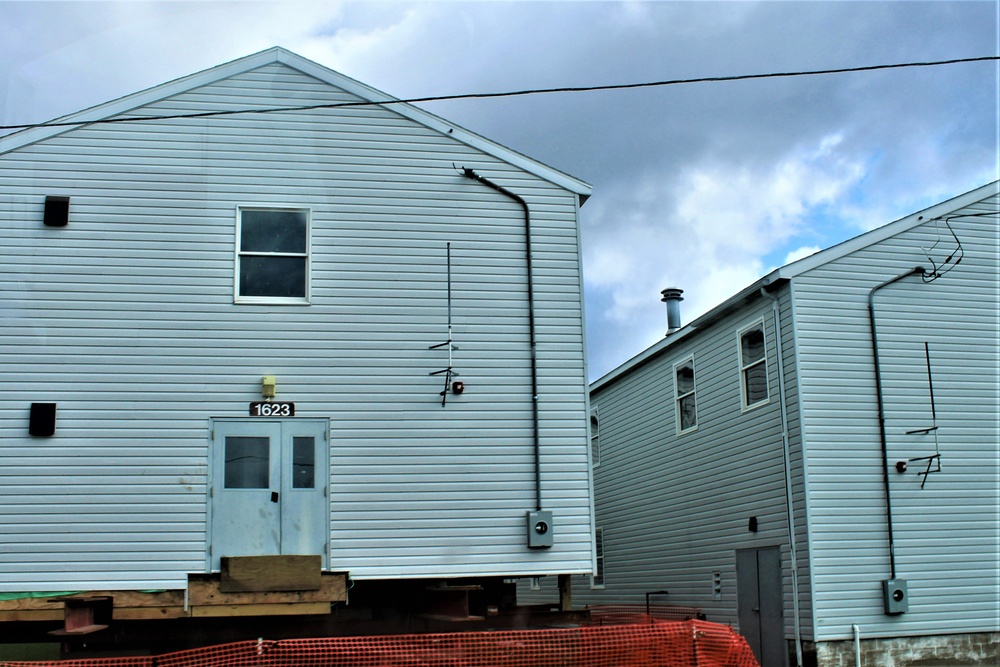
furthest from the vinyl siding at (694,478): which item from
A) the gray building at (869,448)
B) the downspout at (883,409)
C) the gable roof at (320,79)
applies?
the gable roof at (320,79)

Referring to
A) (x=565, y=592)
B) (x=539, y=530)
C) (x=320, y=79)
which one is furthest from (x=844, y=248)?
(x=320, y=79)

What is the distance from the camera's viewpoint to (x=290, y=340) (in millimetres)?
14727

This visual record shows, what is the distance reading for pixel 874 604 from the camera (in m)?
16.1

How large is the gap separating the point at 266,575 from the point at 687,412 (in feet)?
33.4

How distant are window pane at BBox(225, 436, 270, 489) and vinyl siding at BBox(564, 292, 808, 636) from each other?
26.1ft

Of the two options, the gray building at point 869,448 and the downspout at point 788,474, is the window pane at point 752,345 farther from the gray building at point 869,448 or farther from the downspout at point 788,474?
the downspout at point 788,474

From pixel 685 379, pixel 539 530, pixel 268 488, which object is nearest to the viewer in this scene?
pixel 268 488

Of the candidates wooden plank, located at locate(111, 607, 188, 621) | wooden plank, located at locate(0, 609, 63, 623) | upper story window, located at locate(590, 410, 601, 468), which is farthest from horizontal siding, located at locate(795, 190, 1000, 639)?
wooden plank, located at locate(0, 609, 63, 623)

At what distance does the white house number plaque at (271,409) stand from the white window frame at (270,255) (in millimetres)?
1390

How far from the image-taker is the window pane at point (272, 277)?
15.0 meters

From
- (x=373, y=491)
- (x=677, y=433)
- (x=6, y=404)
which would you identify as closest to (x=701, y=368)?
(x=677, y=433)

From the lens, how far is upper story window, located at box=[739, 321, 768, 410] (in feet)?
59.2

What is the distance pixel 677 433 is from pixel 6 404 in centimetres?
1242

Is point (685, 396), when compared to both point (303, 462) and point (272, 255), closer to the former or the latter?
point (303, 462)
